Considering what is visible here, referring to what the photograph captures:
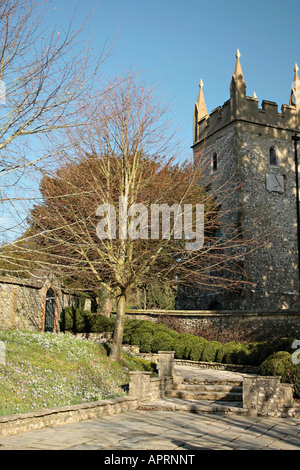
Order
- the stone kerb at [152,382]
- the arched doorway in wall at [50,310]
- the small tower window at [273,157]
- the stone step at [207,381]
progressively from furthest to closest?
the small tower window at [273,157], the arched doorway in wall at [50,310], the stone step at [207,381], the stone kerb at [152,382]

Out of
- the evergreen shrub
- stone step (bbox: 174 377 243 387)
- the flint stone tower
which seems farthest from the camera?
the flint stone tower

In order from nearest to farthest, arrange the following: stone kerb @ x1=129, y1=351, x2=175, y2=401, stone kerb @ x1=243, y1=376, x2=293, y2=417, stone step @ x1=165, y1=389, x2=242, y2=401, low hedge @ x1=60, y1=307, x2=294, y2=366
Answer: stone kerb @ x1=243, y1=376, x2=293, y2=417 < stone kerb @ x1=129, y1=351, x2=175, y2=401 < stone step @ x1=165, y1=389, x2=242, y2=401 < low hedge @ x1=60, y1=307, x2=294, y2=366

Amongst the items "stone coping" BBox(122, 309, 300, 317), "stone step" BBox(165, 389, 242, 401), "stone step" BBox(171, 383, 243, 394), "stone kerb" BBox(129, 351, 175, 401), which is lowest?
"stone step" BBox(165, 389, 242, 401)

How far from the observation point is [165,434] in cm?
659

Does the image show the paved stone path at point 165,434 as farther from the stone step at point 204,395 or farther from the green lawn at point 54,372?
the stone step at point 204,395

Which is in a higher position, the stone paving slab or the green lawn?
the green lawn

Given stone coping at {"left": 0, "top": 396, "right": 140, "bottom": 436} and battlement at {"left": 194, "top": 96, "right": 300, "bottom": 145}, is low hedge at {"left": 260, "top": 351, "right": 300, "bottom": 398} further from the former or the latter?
battlement at {"left": 194, "top": 96, "right": 300, "bottom": 145}

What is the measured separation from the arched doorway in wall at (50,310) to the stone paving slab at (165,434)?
32.7ft

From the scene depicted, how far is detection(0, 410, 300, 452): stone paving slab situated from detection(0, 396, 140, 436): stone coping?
6.2 inches

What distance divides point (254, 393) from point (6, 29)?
7.96m

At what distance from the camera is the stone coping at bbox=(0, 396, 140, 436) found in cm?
630

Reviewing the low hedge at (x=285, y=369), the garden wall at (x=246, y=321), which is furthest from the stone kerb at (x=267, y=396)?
the garden wall at (x=246, y=321)

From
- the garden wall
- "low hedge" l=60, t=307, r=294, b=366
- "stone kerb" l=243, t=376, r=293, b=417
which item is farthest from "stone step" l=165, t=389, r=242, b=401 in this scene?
the garden wall

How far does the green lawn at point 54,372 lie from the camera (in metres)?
7.56
